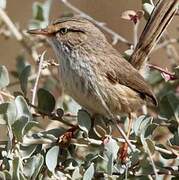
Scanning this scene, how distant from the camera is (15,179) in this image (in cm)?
212

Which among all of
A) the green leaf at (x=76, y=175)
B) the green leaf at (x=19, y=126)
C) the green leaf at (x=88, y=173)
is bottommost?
the green leaf at (x=76, y=175)

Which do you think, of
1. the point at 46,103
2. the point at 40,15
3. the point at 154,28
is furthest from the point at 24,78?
the point at 40,15

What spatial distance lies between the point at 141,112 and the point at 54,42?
586mm

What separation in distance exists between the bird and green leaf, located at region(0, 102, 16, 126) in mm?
519

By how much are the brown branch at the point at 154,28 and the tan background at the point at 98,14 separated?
128 centimetres

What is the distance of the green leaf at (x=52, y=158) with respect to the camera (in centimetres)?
224

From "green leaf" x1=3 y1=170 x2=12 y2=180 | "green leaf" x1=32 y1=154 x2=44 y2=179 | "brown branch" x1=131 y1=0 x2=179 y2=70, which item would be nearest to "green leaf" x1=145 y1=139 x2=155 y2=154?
"green leaf" x1=32 y1=154 x2=44 y2=179

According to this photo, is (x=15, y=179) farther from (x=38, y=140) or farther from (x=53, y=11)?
(x=53, y=11)

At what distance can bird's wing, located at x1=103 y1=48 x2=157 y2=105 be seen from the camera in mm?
2848

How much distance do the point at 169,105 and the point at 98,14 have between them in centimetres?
212

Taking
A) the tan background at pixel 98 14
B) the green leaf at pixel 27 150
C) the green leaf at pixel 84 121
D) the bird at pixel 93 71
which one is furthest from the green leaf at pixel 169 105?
the tan background at pixel 98 14

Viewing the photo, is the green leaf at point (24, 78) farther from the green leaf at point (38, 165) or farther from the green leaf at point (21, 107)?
the green leaf at point (38, 165)

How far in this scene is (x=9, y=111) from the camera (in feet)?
7.15

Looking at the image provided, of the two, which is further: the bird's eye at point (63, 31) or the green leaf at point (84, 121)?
the bird's eye at point (63, 31)
